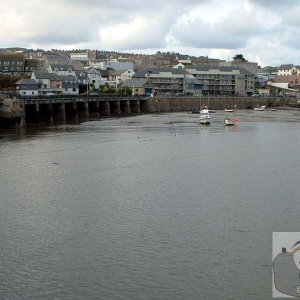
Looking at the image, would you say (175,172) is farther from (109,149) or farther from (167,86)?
(167,86)

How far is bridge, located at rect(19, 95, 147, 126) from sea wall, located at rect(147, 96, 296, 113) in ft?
8.51

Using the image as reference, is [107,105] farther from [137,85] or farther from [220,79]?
[220,79]

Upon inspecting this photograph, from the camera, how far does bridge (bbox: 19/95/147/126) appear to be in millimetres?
56625

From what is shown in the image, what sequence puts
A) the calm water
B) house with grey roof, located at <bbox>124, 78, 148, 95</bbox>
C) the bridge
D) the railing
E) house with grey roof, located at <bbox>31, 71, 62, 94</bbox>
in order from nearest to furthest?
1. the calm water
2. the railing
3. the bridge
4. house with grey roof, located at <bbox>31, 71, 62, 94</bbox>
5. house with grey roof, located at <bbox>124, 78, 148, 95</bbox>

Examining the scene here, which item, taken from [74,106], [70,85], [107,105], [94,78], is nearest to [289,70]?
[94,78]

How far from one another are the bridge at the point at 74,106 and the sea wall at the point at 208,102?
2.59 metres

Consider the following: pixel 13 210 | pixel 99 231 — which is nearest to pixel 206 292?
pixel 99 231

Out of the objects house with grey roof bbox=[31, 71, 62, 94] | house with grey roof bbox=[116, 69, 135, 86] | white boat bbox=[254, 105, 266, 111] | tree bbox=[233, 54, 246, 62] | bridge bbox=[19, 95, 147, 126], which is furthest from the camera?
tree bbox=[233, 54, 246, 62]

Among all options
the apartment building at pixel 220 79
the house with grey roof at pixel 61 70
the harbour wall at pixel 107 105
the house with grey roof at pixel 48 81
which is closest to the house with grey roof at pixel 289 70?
the apartment building at pixel 220 79

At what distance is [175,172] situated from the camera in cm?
2556

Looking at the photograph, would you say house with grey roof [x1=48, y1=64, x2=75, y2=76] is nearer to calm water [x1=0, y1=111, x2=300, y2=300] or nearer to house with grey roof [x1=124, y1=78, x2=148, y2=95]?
house with grey roof [x1=124, y1=78, x2=148, y2=95]

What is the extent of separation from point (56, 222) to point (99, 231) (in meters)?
1.74

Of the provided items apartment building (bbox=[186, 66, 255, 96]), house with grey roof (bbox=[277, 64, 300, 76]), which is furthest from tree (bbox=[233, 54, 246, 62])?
apartment building (bbox=[186, 66, 255, 96])

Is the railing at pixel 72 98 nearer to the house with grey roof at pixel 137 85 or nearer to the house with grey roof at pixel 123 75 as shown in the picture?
the house with grey roof at pixel 137 85
